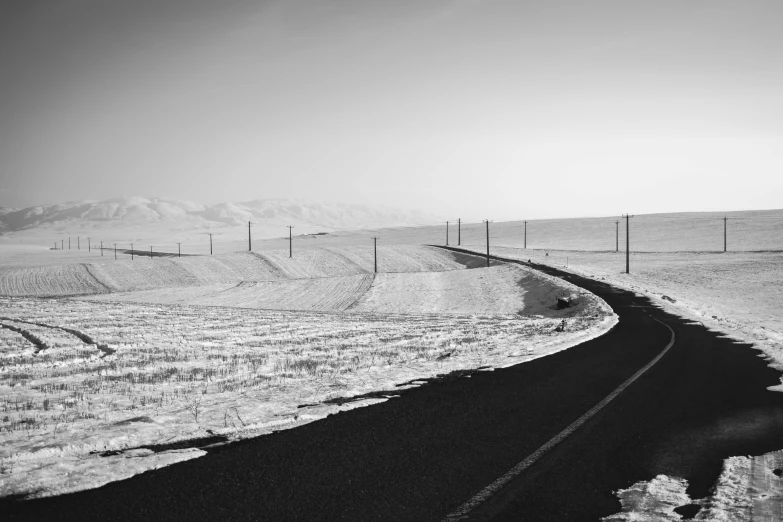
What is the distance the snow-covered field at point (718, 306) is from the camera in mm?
5660

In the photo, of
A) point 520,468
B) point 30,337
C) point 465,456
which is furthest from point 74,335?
point 520,468

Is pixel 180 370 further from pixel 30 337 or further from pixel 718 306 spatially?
pixel 718 306

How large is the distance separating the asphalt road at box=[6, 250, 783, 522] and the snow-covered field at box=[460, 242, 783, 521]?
0.28 metres

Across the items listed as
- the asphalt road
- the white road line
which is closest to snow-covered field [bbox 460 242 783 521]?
the asphalt road

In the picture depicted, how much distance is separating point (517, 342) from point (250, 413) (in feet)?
42.1

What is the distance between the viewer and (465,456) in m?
6.83

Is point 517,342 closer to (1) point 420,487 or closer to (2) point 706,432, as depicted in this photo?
(2) point 706,432

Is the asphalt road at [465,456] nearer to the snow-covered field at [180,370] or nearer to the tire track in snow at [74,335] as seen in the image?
the snow-covered field at [180,370]

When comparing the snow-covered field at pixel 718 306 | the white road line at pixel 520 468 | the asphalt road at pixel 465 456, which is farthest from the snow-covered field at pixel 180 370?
the snow-covered field at pixel 718 306

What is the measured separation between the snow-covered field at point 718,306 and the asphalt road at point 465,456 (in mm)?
278

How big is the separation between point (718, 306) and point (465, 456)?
45172 millimetres

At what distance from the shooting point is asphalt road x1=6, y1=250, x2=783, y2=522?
539cm

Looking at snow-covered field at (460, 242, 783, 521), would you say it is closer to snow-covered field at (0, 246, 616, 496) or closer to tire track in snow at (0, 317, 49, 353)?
snow-covered field at (0, 246, 616, 496)

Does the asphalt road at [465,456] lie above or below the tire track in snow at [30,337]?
above
